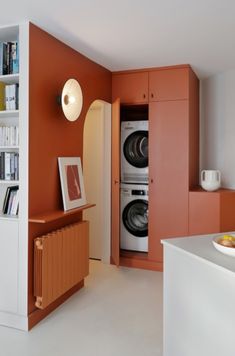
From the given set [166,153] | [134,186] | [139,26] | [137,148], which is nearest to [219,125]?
[166,153]

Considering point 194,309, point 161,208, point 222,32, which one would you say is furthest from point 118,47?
point 194,309

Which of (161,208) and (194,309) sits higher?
(161,208)

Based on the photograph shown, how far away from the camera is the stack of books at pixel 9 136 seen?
2.57 m

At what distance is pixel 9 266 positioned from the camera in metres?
2.53

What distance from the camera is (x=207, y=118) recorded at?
13.7 feet

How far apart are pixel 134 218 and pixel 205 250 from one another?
241 cm

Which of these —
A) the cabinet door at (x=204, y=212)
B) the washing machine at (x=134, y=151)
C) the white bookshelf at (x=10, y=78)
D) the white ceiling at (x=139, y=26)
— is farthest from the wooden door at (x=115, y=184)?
the white bookshelf at (x=10, y=78)

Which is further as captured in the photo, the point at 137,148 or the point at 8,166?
the point at 137,148

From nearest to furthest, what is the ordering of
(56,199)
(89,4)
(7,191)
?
(89,4)
(7,191)
(56,199)

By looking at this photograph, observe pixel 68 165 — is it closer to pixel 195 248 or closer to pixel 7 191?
pixel 7 191

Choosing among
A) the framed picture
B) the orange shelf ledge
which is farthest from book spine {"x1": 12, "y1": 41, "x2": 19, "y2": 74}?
the orange shelf ledge

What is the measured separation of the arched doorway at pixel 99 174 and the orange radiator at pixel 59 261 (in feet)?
2.58

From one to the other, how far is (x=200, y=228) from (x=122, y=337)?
162 centimetres

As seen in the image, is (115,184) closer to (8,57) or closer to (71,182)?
(71,182)
